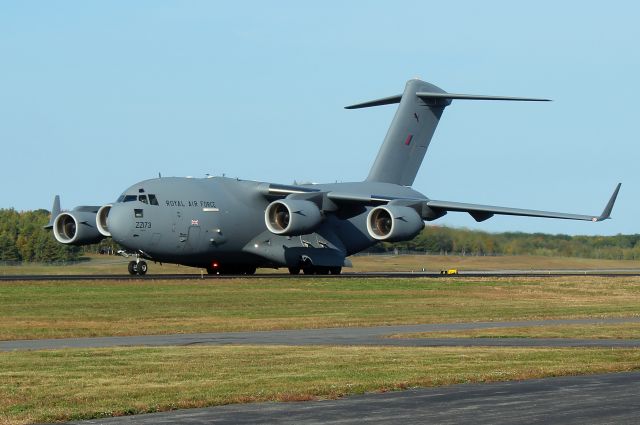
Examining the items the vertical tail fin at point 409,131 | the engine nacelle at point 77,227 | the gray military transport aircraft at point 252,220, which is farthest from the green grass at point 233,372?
the vertical tail fin at point 409,131

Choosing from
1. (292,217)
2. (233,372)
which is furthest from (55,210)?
(233,372)

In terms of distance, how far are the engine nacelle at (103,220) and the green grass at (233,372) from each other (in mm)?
28472

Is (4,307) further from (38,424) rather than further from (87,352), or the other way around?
(38,424)

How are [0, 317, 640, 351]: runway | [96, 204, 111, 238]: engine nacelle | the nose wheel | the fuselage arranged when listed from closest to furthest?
[0, 317, 640, 351]: runway, the fuselage, [96, 204, 111, 238]: engine nacelle, the nose wheel

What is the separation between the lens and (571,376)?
18484 millimetres

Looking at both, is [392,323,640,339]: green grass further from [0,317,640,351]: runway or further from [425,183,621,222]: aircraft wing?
[425,183,621,222]: aircraft wing

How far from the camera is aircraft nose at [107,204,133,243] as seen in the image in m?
48.3

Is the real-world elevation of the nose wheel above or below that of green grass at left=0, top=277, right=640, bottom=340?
above

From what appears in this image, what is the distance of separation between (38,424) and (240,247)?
3898 centimetres

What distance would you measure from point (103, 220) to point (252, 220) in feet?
21.3

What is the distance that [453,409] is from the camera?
571 inches

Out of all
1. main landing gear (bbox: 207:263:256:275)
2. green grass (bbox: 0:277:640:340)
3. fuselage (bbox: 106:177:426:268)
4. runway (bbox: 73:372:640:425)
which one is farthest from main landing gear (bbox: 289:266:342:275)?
runway (bbox: 73:372:640:425)

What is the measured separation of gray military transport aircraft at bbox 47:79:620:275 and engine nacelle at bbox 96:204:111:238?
4 centimetres

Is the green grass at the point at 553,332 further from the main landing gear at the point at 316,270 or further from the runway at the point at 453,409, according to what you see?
the main landing gear at the point at 316,270
